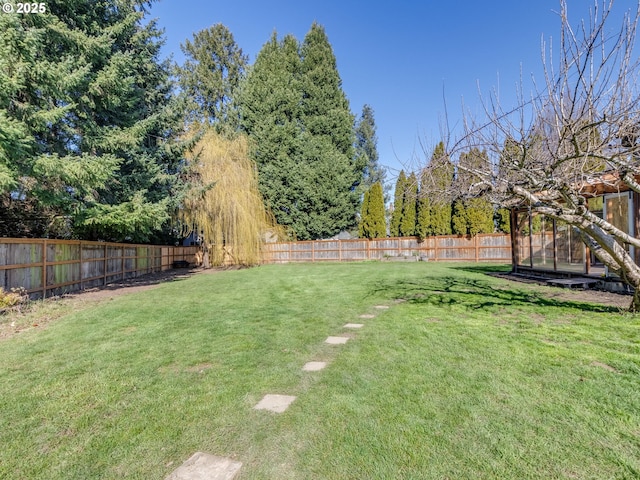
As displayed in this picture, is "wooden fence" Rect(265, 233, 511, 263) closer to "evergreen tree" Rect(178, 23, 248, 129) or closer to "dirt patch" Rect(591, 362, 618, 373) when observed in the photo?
"evergreen tree" Rect(178, 23, 248, 129)

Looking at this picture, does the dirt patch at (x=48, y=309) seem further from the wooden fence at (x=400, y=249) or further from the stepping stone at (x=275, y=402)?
the wooden fence at (x=400, y=249)

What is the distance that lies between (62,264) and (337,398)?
8.88 meters

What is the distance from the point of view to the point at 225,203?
1452 centimetres

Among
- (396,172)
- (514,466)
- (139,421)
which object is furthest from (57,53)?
(514,466)

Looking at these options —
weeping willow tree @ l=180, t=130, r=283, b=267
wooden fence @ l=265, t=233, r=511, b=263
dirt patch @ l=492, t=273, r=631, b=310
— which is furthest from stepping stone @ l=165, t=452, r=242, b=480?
wooden fence @ l=265, t=233, r=511, b=263

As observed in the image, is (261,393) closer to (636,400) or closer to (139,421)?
(139,421)

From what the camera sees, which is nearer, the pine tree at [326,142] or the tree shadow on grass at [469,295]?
the tree shadow on grass at [469,295]

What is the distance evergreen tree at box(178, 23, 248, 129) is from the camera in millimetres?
22375

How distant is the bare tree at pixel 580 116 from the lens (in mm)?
Result: 3053

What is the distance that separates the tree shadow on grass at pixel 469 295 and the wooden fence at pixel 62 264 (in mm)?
7656

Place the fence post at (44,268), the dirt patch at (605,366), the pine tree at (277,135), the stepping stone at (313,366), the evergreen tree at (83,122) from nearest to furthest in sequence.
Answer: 1. the dirt patch at (605,366)
2. the stepping stone at (313,366)
3. the evergreen tree at (83,122)
4. the fence post at (44,268)
5. the pine tree at (277,135)

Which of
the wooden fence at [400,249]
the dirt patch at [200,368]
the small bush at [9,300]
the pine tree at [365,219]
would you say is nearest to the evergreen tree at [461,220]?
the wooden fence at [400,249]

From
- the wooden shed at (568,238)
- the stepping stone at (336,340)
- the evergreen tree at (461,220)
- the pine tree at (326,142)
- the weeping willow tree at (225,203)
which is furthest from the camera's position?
the pine tree at (326,142)

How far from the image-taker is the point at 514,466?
159 centimetres
